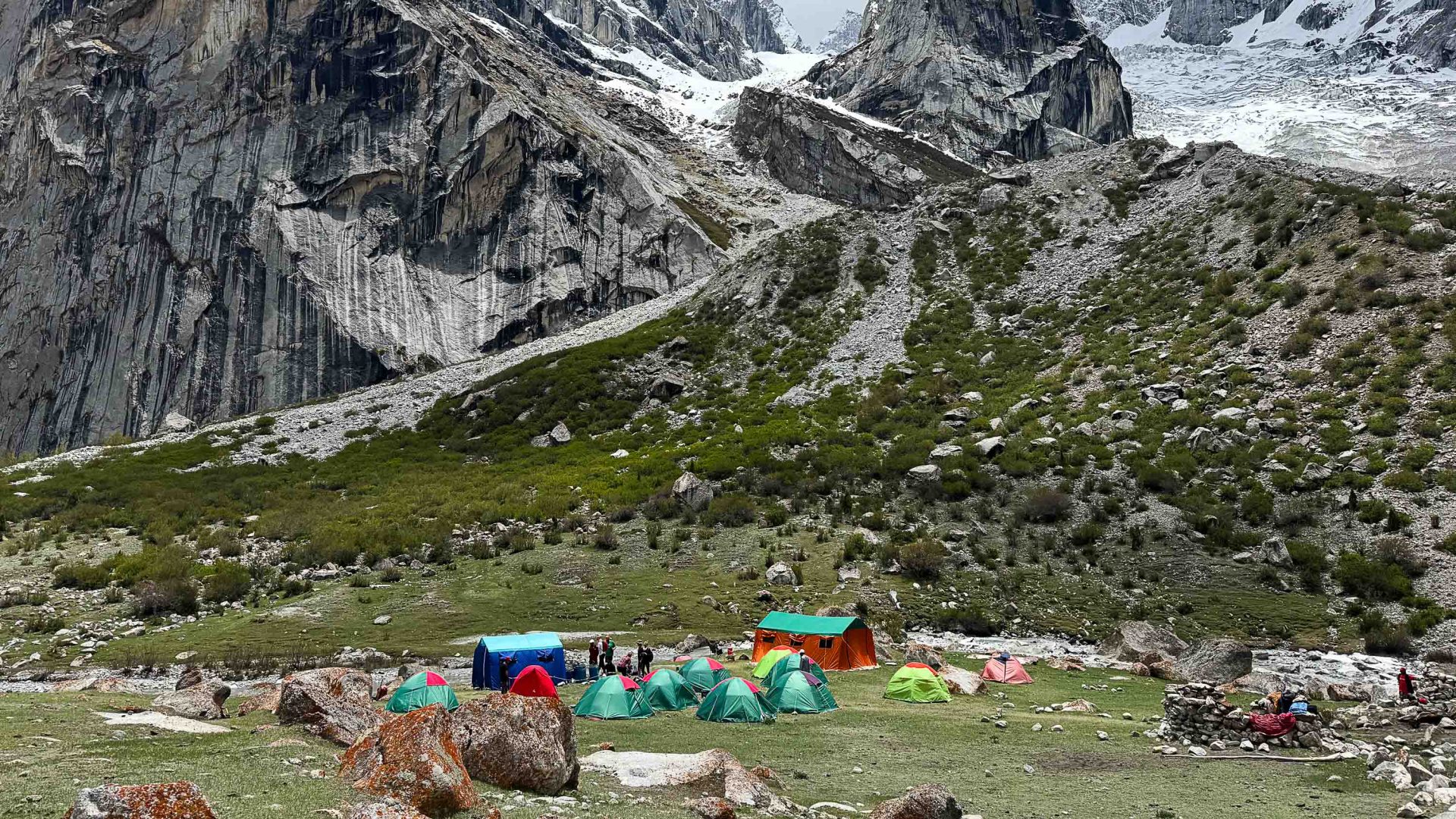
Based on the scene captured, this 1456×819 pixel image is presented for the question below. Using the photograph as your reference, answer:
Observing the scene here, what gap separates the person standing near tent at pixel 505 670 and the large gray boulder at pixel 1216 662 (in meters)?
20.2

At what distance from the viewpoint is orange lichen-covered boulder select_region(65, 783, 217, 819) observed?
751 centimetres

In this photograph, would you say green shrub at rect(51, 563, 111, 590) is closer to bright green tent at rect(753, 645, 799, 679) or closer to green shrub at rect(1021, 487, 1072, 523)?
bright green tent at rect(753, 645, 799, 679)

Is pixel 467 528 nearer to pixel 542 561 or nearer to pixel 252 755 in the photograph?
pixel 542 561

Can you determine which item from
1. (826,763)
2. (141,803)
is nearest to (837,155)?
(826,763)

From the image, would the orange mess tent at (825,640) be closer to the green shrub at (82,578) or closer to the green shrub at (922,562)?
the green shrub at (922,562)

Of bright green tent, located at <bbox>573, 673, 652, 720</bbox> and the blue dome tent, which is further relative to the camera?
the blue dome tent

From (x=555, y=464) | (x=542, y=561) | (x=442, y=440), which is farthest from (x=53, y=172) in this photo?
(x=542, y=561)

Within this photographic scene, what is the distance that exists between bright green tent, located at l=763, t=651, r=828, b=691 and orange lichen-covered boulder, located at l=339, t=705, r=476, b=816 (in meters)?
12.9

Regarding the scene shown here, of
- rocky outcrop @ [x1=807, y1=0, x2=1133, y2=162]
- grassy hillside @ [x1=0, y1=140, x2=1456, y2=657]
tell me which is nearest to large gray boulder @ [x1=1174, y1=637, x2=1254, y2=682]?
grassy hillside @ [x1=0, y1=140, x2=1456, y2=657]

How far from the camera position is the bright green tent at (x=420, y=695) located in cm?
1948

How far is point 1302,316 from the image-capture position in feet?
151

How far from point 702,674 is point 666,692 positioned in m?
1.75

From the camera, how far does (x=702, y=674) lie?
2381cm

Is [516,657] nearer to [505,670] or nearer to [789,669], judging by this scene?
[505,670]
